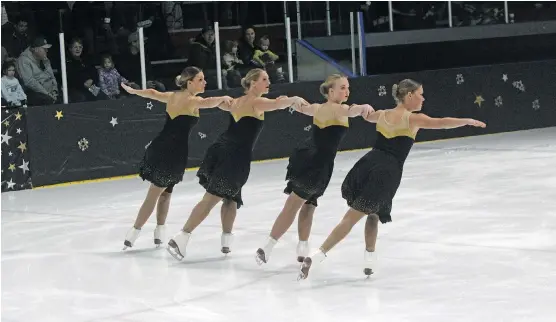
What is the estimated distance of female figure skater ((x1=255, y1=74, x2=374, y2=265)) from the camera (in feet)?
24.8

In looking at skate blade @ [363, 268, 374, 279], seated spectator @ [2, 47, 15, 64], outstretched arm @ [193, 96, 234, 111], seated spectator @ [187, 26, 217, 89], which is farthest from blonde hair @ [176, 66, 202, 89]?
seated spectator @ [187, 26, 217, 89]

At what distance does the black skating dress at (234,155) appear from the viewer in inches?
317

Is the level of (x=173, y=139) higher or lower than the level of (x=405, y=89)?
lower

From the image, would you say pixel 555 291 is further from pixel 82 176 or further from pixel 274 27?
pixel 274 27

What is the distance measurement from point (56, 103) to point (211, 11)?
3.15 metres

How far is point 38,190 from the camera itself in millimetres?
13219

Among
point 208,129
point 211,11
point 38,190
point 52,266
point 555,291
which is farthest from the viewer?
point 211,11

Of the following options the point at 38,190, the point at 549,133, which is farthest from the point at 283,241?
the point at 549,133

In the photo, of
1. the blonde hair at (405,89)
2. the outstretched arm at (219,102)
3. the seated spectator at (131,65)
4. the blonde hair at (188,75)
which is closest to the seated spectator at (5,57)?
the seated spectator at (131,65)

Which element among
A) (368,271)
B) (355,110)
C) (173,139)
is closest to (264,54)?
(173,139)

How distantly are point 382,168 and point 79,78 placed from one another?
729 centimetres

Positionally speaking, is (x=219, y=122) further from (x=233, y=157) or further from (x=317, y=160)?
(x=317, y=160)

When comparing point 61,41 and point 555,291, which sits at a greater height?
point 61,41

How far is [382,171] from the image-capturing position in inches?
283
